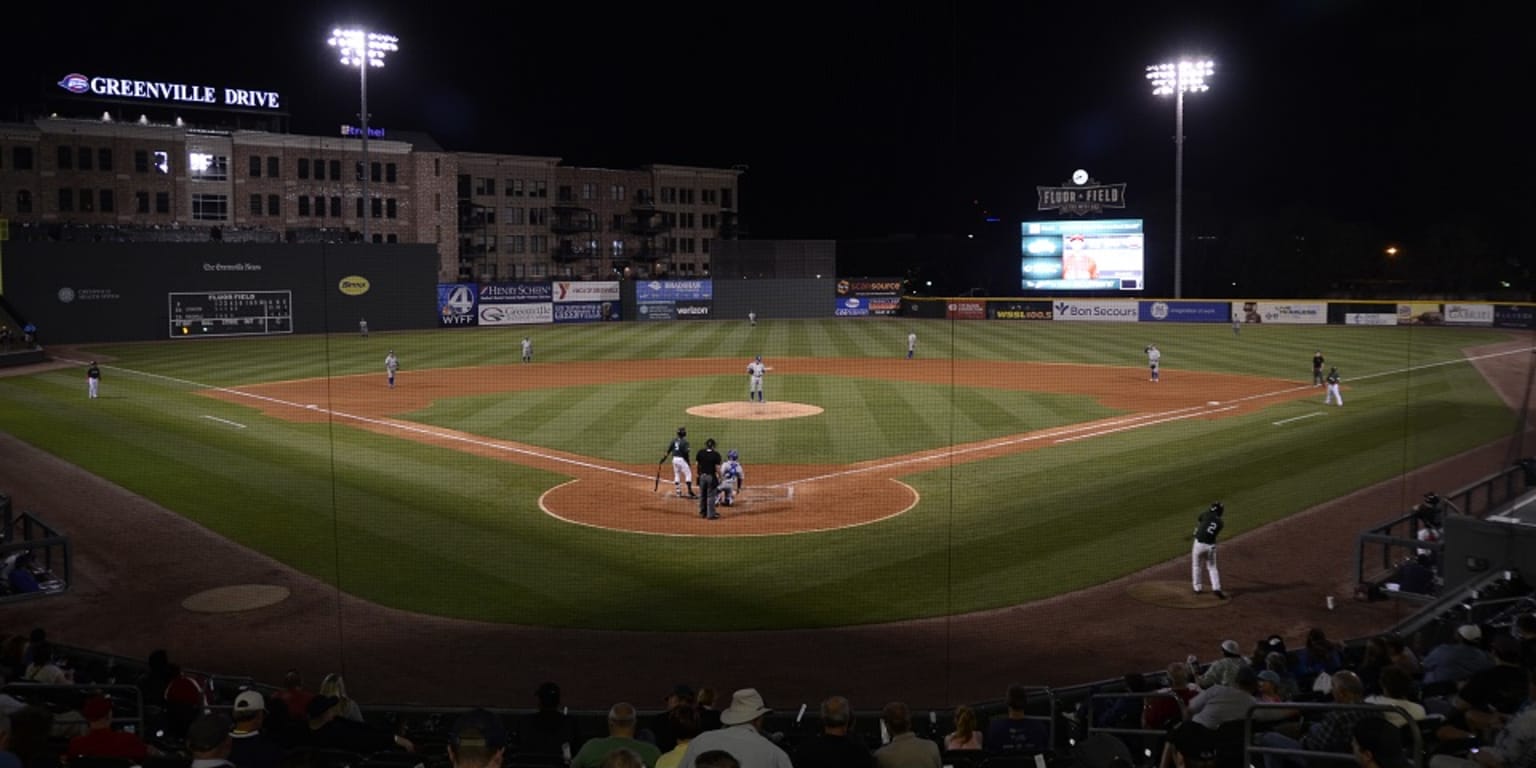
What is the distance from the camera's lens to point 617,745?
208 inches

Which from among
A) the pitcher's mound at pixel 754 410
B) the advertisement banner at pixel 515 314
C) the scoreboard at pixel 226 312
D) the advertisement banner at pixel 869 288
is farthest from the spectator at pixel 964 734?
the advertisement banner at pixel 869 288

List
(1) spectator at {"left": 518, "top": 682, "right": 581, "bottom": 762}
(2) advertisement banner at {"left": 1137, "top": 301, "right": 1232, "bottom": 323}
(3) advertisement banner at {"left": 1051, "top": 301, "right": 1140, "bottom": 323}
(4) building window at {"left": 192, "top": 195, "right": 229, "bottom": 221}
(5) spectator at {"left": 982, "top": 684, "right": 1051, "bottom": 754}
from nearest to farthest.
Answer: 1. (5) spectator at {"left": 982, "top": 684, "right": 1051, "bottom": 754}
2. (1) spectator at {"left": 518, "top": 682, "right": 581, "bottom": 762}
3. (2) advertisement banner at {"left": 1137, "top": 301, "right": 1232, "bottom": 323}
4. (3) advertisement banner at {"left": 1051, "top": 301, "right": 1140, "bottom": 323}
5. (4) building window at {"left": 192, "top": 195, "right": 229, "bottom": 221}

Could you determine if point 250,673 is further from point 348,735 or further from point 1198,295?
point 1198,295

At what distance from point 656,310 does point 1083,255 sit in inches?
978

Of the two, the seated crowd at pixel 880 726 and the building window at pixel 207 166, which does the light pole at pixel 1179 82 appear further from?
the building window at pixel 207 166

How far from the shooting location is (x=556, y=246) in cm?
8169

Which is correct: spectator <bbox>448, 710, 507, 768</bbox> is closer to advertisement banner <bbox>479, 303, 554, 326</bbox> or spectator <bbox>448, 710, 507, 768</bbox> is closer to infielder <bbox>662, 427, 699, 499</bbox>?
infielder <bbox>662, 427, 699, 499</bbox>

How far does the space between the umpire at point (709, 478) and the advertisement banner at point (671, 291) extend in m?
50.4

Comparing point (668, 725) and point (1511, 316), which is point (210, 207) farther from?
point (668, 725)

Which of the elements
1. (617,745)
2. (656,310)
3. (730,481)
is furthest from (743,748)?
(656,310)

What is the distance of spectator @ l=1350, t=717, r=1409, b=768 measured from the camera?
15.0 feet

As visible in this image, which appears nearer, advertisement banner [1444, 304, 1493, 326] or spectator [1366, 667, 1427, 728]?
spectator [1366, 667, 1427, 728]

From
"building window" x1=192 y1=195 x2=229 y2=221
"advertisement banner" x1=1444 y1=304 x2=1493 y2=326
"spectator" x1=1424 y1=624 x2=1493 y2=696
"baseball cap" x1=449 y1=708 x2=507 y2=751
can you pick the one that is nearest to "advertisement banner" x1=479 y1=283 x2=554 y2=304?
"building window" x1=192 y1=195 x2=229 y2=221

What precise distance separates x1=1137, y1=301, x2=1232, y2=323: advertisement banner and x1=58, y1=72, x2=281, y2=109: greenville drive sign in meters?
51.3
